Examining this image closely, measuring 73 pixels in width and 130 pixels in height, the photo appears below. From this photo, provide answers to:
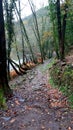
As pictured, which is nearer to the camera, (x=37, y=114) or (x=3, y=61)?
(x=37, y=114)

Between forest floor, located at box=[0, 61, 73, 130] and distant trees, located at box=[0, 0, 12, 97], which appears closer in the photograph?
forest floor, located at box=[0, 61, 73, 130]

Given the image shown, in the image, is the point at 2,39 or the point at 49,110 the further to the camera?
the point at 2,39

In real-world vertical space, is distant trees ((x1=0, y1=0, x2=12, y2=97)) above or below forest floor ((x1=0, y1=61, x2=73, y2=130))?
above

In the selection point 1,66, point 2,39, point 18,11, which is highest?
point 18,11

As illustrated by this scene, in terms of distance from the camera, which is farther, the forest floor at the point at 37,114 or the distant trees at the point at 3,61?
the distant trees at the point at 3,61

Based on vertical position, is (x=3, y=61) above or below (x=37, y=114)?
above

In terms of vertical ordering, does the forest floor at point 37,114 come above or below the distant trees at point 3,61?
below

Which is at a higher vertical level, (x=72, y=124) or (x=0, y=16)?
(x=0, y=16)

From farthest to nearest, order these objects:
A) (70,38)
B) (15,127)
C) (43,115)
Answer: (70,38), (43,115), (15,127)

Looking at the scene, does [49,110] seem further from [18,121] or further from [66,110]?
[18,121]

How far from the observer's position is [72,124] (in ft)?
22.0

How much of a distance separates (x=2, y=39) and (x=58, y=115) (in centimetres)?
394

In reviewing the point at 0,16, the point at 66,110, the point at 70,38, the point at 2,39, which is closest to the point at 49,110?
the point at 66,110

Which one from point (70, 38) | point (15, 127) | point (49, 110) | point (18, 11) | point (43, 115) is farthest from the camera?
point (70, 38)
